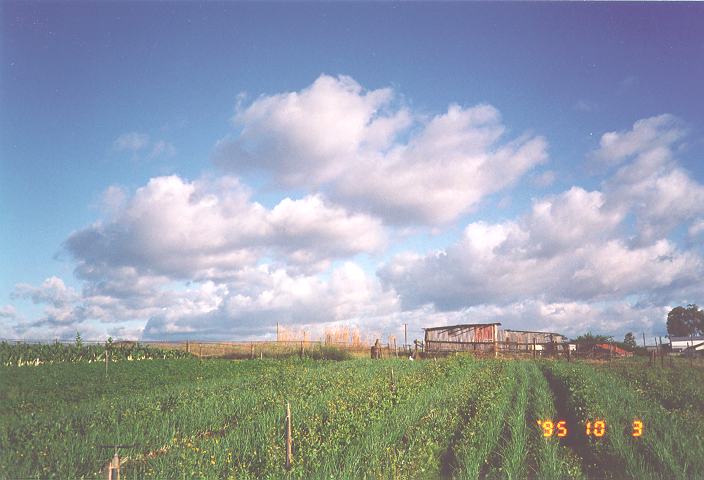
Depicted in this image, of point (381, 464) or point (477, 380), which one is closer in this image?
point (381, 464)

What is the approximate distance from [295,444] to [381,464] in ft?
6.47

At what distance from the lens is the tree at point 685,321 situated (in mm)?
93562

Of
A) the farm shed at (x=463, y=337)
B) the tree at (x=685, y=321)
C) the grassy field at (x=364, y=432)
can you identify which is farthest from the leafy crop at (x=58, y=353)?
the tree at (x=685, y=321)

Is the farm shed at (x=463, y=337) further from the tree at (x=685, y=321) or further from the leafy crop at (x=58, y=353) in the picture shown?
the tree at (x=685, y=321)

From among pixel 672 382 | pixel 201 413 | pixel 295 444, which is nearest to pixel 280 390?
pixel 201 413

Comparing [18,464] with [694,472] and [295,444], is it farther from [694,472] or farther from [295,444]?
[694,472]

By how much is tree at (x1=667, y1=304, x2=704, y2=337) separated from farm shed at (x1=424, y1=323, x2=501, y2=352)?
7529cm

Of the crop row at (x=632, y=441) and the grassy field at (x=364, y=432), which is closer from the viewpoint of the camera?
Answer: the grassy field at (x=364, y=432)

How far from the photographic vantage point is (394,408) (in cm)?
1240

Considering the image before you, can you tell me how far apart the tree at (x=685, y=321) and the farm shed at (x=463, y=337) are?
247ft

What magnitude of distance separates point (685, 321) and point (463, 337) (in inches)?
3071

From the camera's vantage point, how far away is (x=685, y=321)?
312 ft

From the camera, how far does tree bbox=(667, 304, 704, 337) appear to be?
3684 inches
